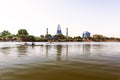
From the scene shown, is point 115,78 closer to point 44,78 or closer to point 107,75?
point 107,75

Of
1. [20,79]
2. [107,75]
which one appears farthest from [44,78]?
[107,75]

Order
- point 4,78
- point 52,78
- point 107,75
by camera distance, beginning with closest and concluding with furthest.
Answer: point 4,78
point 52,78
point 107,75

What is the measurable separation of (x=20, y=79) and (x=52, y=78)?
2.62 metres

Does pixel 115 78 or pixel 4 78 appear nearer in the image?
pixel 4 78

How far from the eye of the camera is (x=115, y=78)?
1390 cm

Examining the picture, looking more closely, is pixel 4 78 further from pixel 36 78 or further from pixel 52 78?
pixel 52 78

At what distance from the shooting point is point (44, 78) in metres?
13.7

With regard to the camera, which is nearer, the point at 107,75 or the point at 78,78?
the point at 78,78

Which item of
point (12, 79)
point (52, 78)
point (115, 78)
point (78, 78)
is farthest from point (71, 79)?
point (12, 79)

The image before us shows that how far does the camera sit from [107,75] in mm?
14859

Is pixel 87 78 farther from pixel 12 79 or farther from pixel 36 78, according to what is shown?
pixel 12 79

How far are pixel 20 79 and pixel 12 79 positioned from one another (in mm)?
621

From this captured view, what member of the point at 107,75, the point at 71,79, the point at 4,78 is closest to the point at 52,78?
the point at 71,79

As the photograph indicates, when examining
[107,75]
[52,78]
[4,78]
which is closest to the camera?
[4,78]
